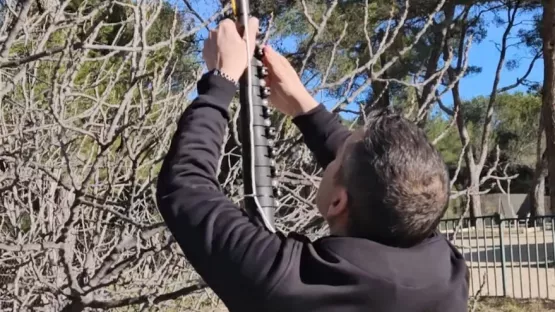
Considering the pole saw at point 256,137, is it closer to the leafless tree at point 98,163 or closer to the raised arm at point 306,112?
the raised arm at point 306,112

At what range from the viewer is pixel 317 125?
1822 millimetres

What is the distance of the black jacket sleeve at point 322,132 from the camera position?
180cm

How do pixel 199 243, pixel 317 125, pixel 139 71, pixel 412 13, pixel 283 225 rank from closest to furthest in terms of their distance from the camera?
pixel 199 243 → pixel 317 125 → pixel 139 71 → pixel 283 225 → pixel 412 13

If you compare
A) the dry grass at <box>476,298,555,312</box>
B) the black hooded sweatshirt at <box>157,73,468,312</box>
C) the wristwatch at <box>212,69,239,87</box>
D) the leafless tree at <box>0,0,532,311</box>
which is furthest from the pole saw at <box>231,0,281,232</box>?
the dry grass at <box>476,298,555,312</box>

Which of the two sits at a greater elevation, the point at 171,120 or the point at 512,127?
the point at 512,127

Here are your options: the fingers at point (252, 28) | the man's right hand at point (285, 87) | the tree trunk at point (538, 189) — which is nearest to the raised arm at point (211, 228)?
the fingers at point (252, 28)

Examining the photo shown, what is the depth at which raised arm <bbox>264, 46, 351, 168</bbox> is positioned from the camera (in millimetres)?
1781

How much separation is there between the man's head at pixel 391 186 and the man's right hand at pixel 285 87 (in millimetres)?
448

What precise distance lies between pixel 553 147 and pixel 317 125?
11.8 metres

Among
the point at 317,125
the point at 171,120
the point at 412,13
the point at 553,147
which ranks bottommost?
the point at 317,125

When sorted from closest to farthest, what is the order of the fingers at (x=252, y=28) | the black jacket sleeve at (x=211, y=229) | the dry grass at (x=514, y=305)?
the black jacket sleeve at (x=211, y=229)
the fingers at (x=252, y=28)
the dry grass at (x=514, y=305)

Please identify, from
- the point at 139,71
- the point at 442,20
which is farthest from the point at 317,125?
the point at 442,20

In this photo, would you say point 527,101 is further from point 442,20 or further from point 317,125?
point 317,125

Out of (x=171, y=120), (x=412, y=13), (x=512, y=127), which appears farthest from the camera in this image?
(x=512, y=127)
